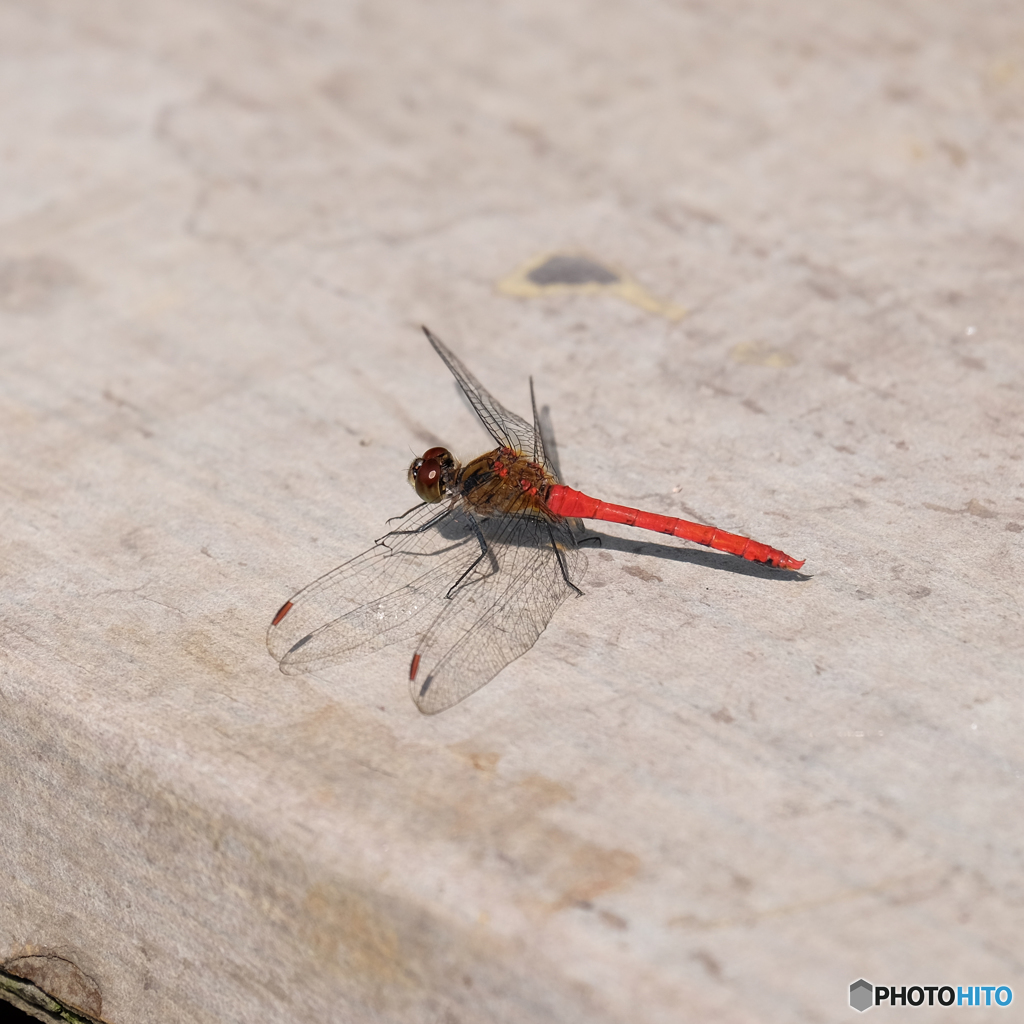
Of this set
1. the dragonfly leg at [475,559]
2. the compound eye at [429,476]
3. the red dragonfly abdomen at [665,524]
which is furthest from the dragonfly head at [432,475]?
the red dragonfly abdomen at [665,524]

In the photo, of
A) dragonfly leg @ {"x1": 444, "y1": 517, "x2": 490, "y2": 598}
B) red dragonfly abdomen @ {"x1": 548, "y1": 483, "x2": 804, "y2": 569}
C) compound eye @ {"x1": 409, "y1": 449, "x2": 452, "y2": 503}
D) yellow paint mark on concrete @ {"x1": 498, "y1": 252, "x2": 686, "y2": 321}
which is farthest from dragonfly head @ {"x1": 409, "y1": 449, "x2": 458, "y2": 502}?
yellow paint mark on concrete @ {"x1": 498, "y1": 252, "x2": 686, "y2": 321}

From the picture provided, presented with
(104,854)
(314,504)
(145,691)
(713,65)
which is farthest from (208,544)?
(713,65)

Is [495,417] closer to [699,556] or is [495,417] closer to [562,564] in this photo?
[562,564]

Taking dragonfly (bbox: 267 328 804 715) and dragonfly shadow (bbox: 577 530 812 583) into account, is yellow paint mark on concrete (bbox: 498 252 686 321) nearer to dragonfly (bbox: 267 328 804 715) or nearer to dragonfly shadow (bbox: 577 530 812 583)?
dragonfly (bbox: 267 328 804 715)

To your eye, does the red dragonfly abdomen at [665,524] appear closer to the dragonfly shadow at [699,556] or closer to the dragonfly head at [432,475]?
the dragonfly shadow at [699,556]

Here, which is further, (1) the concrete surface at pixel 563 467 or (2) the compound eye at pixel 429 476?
(2) the compound eye at pixel 429 476

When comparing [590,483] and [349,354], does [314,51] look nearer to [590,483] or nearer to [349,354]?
[349,354]
